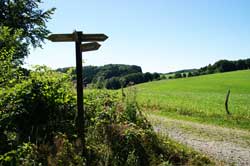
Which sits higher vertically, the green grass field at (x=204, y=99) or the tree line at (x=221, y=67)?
the tree line at (x=221, y=67)

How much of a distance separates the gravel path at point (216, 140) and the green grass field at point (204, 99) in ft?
6.87

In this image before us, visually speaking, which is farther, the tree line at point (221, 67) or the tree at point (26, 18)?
the tree line at point (221, 67)

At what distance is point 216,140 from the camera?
14.8 m

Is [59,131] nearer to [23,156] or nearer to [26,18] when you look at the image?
[23,156]

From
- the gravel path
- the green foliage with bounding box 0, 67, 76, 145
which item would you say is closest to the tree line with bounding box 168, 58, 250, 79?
the gravel path

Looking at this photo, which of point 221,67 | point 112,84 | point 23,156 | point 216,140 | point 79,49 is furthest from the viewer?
point 221,67

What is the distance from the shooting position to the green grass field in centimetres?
2312

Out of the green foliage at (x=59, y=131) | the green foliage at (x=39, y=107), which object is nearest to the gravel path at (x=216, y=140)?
the green foliage at (x=59, y=131)

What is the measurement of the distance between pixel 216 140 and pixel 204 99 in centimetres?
3106

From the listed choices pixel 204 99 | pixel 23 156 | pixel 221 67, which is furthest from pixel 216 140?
pixel 221 67

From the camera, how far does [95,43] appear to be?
27.5 feet

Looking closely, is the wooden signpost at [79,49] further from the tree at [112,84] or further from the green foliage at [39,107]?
the tree at [112,84]

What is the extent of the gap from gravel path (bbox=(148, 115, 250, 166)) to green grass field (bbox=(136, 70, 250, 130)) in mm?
2093

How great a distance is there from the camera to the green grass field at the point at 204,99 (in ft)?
75.9
